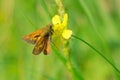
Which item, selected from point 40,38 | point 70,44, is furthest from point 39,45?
point 70,44

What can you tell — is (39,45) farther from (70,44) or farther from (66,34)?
(70,44)

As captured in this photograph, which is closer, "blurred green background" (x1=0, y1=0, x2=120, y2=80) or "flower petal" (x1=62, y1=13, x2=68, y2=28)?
"flower petal" (x1=62, y1=13, x2=68, y2=28)

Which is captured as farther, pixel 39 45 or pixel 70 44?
pixel 70 44

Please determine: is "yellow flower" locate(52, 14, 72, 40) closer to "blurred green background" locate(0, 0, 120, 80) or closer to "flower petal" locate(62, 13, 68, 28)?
"flower petal" locate(62, 13, 68, 28)

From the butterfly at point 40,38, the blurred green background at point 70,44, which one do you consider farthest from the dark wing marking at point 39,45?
the blurred green background at point 70,44

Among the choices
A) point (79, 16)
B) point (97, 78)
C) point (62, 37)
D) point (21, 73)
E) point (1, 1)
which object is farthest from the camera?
point (1, 1)

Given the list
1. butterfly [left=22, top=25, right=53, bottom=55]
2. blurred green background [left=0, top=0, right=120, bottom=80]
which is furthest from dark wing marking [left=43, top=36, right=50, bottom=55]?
blurred green background [left=0, top=0, right=120, bottom=80]

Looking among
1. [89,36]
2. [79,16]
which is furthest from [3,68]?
[79,16]

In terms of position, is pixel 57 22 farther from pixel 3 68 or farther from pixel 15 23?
pixel 15 23
